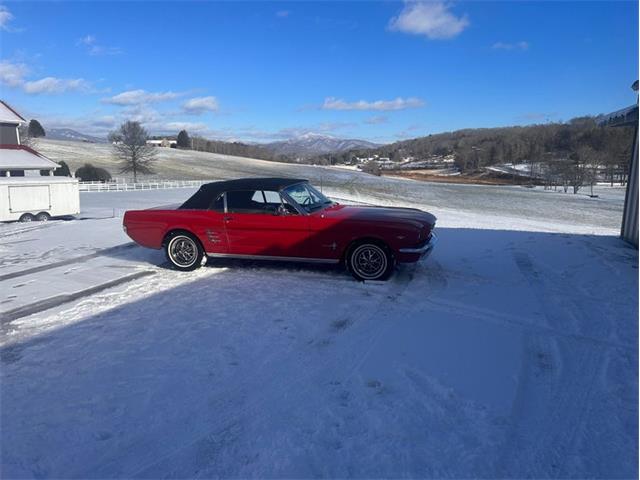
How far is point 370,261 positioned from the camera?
6402mm

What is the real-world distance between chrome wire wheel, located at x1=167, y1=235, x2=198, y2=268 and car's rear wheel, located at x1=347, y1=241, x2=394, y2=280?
8.11 ft

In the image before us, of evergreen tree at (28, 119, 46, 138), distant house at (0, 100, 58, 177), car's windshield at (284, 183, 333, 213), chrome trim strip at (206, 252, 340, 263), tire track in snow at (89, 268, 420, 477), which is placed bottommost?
tire track in snow at (89, 268, 420, 477)

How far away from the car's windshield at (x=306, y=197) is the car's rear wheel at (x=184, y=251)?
167cm

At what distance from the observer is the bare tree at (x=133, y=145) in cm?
5678

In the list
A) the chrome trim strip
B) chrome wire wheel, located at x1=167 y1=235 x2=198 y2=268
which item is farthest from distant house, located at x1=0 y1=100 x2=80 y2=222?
the chrome trim strip

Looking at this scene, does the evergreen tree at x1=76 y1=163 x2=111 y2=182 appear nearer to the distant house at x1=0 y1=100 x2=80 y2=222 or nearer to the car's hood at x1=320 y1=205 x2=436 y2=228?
the distant house at x1=0 y1=100 x2=80 y2=222

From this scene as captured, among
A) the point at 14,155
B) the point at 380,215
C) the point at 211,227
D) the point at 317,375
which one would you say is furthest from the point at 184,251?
the point at 14,155

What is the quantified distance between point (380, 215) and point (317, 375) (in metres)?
3.53

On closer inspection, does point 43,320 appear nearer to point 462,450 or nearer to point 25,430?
point 25,430

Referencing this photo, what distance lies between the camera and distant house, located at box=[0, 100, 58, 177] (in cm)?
2648

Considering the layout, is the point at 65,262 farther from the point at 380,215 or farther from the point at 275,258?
the point at 380,215

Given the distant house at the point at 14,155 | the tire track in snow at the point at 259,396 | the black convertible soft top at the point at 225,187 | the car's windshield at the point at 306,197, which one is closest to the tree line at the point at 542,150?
the car's windshield at the point at 306,197

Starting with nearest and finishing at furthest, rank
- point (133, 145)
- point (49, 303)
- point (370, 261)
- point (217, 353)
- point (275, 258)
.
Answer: point (217, 353) < point (49, 303) < point (370, 261) < point (275, 258) < point (133, 145)

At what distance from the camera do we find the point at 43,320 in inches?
191
